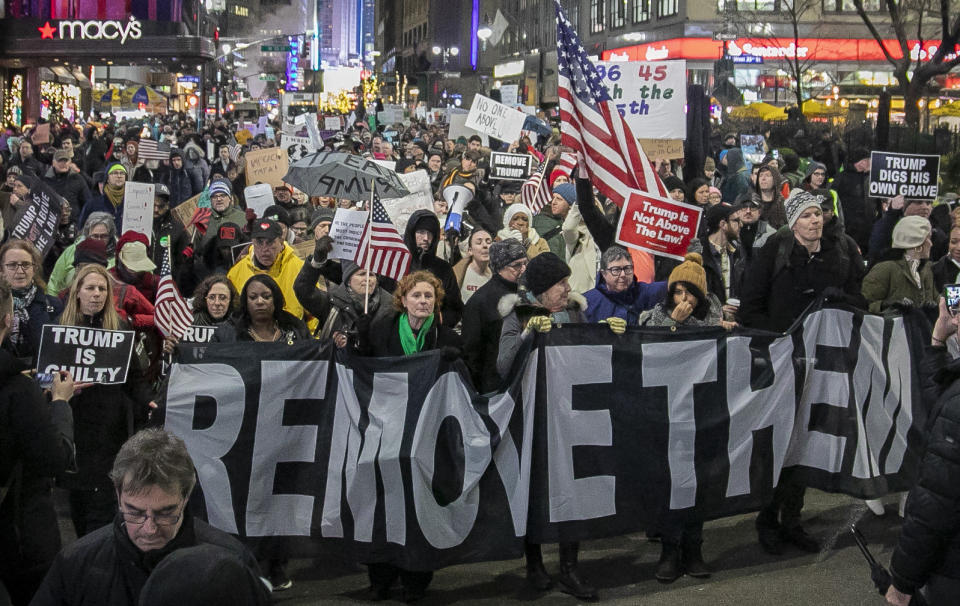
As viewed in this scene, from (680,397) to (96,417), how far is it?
315 cm

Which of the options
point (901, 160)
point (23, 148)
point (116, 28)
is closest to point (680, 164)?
point (901, 160)

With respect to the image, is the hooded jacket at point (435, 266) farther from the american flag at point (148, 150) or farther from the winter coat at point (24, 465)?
the american flag at point (148, 150)

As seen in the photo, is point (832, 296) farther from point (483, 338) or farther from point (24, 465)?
point (24, 465)

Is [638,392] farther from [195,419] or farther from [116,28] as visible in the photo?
[116,28]

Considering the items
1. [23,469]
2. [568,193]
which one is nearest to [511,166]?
[568,193]

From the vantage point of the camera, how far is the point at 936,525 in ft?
13.5

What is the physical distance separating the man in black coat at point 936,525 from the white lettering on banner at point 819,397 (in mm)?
2935

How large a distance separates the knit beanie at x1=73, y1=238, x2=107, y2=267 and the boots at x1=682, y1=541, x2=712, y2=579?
474 cm

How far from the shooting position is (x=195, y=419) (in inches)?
250

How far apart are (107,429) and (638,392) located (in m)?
2.85

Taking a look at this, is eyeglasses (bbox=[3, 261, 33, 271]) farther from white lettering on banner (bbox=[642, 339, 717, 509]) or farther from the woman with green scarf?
white lettering on banner (bbox=[642, 339, 717, 509])

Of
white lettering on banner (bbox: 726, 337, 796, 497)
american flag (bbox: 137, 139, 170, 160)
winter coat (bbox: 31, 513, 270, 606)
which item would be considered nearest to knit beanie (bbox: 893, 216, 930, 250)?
white lettering on banner (bbox: 726, 337, 796, 497)

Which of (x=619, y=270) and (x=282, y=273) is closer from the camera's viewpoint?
(x=619, y=270)

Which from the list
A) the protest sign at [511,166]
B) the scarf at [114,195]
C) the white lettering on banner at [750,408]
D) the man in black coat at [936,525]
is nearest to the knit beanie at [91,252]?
the white lettering on banner at [750,408]
